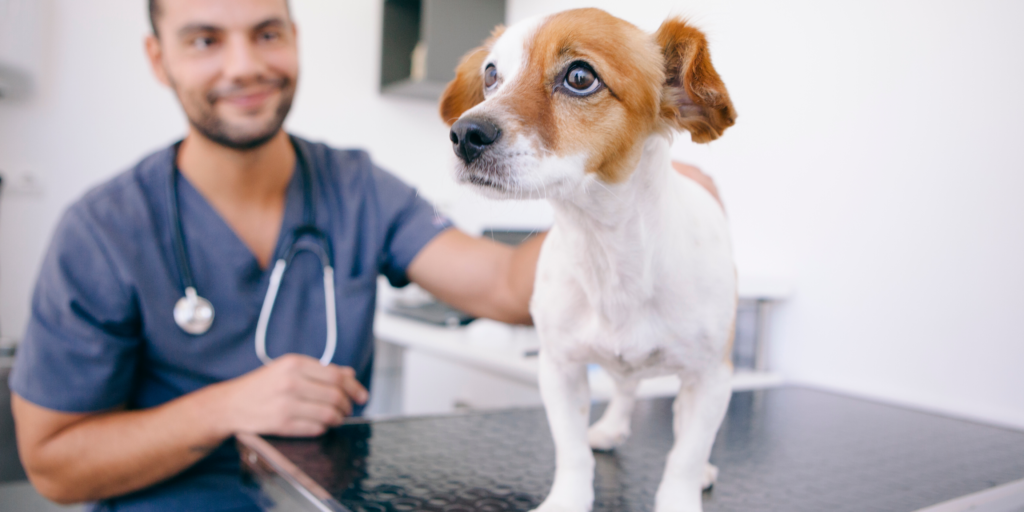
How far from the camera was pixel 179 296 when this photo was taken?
89 centimetres

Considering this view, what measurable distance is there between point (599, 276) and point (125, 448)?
2.30 feet

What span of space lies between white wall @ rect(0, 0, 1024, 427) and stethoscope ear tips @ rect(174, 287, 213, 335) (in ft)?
1.93

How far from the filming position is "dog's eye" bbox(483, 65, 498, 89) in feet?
1.52

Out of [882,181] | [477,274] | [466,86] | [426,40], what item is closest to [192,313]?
[477,274]

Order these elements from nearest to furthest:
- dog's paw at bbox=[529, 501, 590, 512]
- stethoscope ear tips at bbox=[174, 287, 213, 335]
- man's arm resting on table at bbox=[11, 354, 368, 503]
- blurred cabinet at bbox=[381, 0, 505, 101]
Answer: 1. dog's paw at bbox=[529, 501, 590, 512]
2. man's arm resting on table at bbox=[11, 354, 368, 503]
3. stethoscope ear tips at bbox=[174, 287, 213, 335]
4. blurred cabinet at bbox=[381, 0, 505, 101]

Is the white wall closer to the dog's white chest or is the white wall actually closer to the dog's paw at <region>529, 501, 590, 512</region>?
the dog's white chest

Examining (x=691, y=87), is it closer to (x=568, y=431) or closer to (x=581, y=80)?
(x=581, y=80)

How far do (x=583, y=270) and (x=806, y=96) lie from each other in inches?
8.2

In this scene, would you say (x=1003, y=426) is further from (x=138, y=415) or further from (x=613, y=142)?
(x=138, y=415)

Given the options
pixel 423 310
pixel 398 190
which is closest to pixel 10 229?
pixel 423 310

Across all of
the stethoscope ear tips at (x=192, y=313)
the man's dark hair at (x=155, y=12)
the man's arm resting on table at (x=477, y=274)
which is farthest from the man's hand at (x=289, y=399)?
the man's dark hair at (x=155, y=12)

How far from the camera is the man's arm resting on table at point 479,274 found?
2.98 feet

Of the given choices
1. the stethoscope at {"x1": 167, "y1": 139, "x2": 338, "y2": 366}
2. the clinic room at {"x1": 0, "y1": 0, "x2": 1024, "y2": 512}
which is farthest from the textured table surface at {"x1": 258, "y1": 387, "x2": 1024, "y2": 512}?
the stethoscope at {"x1": 167, "y1": 139, "x2": 338, "y2": 366}

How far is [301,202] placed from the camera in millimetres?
1016
